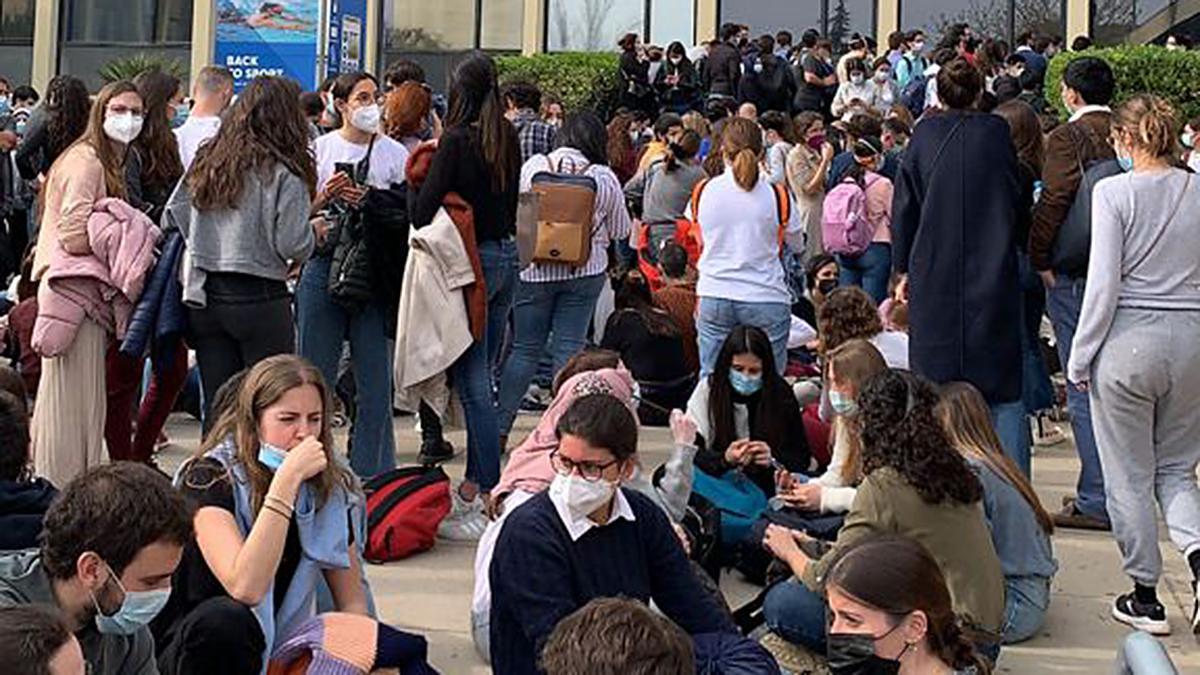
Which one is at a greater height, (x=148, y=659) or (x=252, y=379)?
(x=252, y=379)

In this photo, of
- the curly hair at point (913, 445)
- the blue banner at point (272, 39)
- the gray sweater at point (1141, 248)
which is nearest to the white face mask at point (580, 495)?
the curly hair at point (913, 445)

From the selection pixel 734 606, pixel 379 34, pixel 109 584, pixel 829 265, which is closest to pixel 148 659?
pixel 109 584

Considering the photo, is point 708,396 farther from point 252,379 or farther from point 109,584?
point 109,584

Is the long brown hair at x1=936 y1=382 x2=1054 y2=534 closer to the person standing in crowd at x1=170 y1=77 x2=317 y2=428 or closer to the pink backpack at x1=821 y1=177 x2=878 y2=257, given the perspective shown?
the person standing in crowd at x1=170 y1=77 x2=317 y2=428

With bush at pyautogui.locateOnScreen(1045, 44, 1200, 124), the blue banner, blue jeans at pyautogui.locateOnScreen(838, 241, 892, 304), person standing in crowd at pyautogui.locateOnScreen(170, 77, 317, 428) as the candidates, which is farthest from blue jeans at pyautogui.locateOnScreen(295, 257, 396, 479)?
the blue banner

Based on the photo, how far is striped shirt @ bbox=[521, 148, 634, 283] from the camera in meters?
8.14

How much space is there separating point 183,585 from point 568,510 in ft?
3.46

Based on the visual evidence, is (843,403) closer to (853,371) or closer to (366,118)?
(853,371)

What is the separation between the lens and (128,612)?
365 centimetres

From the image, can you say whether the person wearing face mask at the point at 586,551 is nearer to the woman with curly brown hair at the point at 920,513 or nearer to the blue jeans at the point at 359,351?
the woman with curly brown hair at the point at 920,513

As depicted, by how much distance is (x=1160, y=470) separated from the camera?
5.79 m

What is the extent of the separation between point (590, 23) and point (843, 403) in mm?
22339

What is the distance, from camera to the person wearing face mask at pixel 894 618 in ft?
12.4

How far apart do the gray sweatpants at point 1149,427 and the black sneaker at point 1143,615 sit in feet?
0.34
